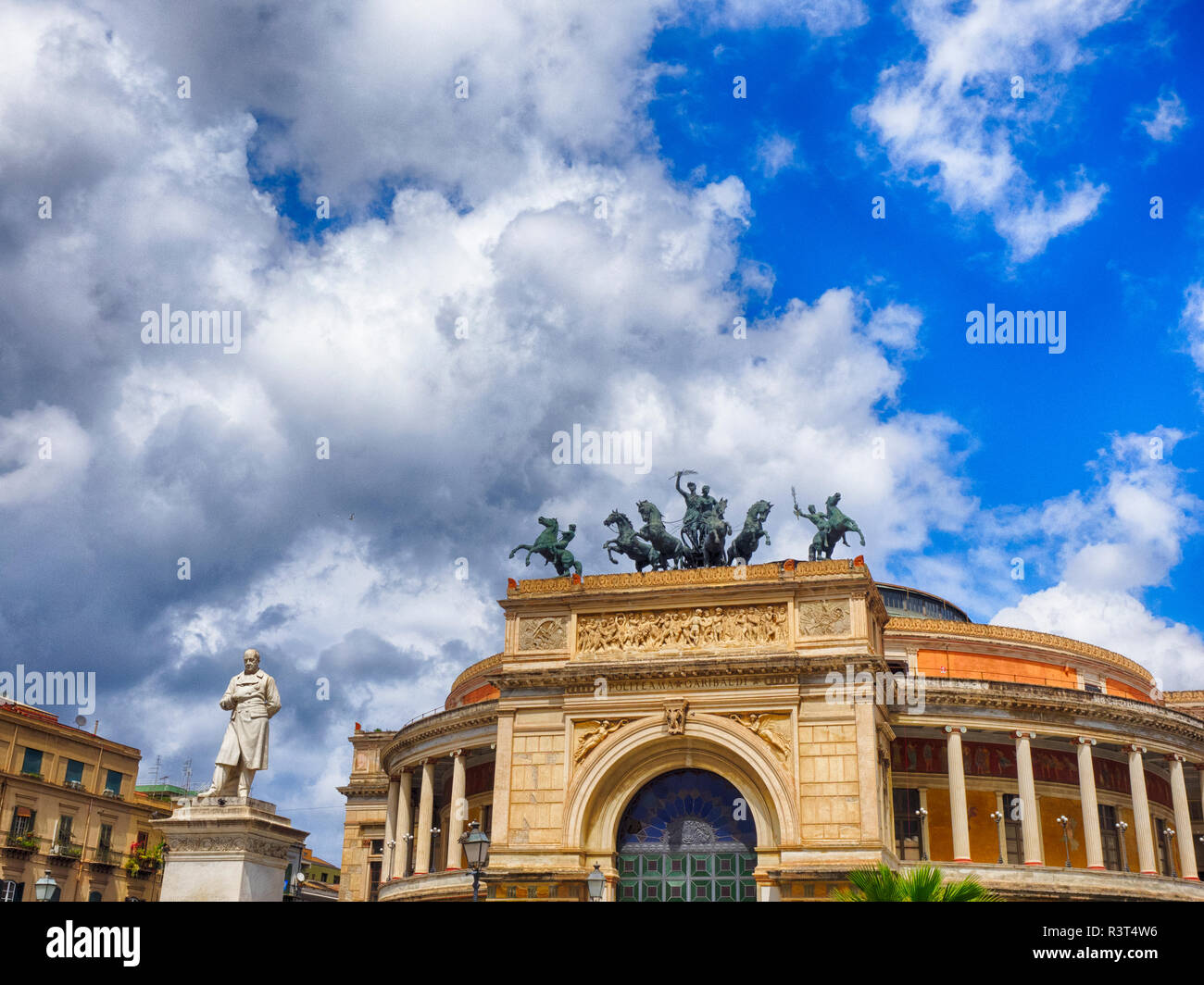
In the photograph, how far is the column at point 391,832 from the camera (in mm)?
54156

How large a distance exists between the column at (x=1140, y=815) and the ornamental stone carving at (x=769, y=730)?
652 inches

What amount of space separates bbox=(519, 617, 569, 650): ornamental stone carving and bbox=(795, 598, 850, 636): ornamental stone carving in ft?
27.9

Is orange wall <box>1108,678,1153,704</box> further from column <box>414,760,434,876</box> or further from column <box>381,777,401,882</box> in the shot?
column <box>381,777,401,882</box>

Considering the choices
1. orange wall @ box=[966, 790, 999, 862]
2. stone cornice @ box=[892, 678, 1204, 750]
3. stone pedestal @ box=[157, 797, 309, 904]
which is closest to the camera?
stone pedestal @ box=[157, 797, 309, 904]

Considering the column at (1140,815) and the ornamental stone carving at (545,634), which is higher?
the ornamental stone carving at (545,634)

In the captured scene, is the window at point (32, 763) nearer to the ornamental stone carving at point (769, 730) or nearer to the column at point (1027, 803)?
the ornamental stone carving at point (769, 730)

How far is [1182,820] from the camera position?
45594mm

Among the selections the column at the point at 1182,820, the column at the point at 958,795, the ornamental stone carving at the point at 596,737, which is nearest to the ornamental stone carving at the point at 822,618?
the ornamental stone carving at the point at 596,737

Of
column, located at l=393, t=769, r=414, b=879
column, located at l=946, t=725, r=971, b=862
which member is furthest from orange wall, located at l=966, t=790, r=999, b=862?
column, located at l=393, t=769, r=414, b=879

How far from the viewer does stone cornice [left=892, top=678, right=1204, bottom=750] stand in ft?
145
